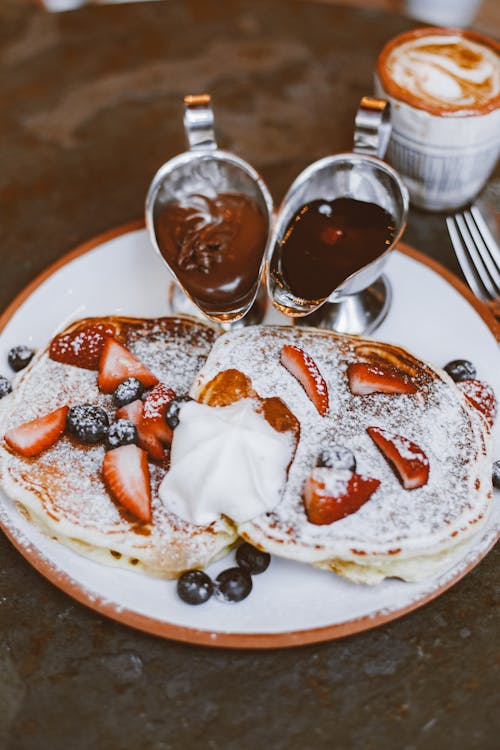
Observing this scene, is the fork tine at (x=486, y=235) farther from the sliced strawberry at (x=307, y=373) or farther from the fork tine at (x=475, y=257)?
the sliced strawberry at (x=307, y=373)

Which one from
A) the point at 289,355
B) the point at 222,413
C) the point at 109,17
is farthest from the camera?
the point at 109,17

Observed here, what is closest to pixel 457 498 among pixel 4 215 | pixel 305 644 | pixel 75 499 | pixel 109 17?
pixel 305 644

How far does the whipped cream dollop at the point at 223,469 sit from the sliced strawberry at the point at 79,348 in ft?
1.10

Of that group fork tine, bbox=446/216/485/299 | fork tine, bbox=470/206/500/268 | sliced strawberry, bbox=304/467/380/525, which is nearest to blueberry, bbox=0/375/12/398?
sliced strawberry, bbox=304/467/380/525

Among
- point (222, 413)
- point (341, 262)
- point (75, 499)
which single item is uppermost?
point (341, 262)

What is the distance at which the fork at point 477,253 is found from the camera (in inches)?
77.5

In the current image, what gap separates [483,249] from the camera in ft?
6.78

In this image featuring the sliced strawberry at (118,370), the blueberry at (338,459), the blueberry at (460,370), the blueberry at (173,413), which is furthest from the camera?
the blueberry at (460,370)

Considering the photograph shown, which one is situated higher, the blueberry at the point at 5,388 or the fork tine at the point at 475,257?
the fork tine at the point at 475,257

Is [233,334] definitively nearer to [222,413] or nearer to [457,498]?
[222,413]

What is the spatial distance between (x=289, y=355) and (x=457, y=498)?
1.54 feet

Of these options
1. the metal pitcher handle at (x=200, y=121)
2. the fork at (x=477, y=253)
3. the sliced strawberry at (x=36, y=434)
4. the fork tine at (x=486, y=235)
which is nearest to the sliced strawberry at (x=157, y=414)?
the sliced strawberry at (x=36, y=434)

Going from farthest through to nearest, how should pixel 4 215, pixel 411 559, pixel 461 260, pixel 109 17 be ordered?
pixel 109 17 → pixel 4 215 → pixel 461 260 → pixel 411 559

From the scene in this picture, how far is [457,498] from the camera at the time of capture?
1412mm
